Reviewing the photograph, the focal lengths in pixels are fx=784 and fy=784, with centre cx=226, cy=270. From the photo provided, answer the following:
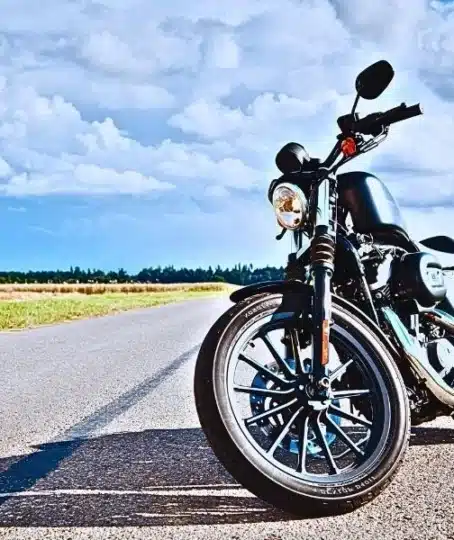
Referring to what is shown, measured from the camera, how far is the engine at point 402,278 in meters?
3.57

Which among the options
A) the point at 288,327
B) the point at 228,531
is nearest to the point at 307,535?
the point at 228,531

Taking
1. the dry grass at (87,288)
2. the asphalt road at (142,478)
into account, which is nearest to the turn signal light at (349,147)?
the asphalt road at (142,478)

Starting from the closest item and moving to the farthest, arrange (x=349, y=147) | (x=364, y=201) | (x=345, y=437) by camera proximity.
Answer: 1. (x=345, y=437)
2. (x=349, y=147)
3. (x=364, y=201)

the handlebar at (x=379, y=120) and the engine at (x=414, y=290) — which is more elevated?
the handlebar at (x=379, y=120)

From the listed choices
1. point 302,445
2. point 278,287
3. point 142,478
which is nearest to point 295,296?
point 278,287

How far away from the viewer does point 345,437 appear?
10.1ft

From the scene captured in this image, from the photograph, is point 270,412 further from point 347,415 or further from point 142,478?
point 142,478

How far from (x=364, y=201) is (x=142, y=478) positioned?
5.17 ft

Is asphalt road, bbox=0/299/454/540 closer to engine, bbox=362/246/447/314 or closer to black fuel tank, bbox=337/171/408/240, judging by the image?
engine, bbox=362/246/447/314

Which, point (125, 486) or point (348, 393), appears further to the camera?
point (125, 486)

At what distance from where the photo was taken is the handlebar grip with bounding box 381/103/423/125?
A: 329 centimetres

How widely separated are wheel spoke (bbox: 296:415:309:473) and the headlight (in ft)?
2.56

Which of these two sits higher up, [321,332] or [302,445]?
[321,332]

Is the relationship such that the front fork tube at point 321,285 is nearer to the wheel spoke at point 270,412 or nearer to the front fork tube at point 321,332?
the front fork tube at point 321,332
